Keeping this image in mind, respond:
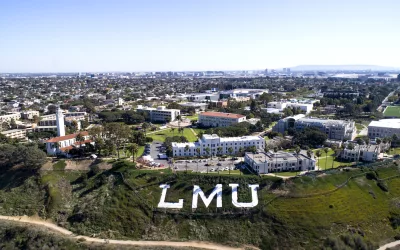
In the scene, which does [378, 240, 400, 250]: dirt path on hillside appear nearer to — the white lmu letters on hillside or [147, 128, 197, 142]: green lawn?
the white lmu letters on hillside

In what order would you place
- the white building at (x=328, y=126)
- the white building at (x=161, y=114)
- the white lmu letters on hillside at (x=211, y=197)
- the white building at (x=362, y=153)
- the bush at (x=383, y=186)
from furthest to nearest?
the white building at (x=161, y=114)
the white building at (x=328, y=126)
the white building at (x=362, y=153)
the bush at (x=383, y=186)
the white lmu letters on hillside at (x=211, y=197)

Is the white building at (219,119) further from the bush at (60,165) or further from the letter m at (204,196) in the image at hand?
the bush at (60,165)

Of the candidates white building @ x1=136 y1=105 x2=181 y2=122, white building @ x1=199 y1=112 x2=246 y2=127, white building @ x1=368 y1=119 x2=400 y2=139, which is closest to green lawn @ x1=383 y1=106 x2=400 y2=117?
white building @ x1=368 y1=119 x2=400 y2=139

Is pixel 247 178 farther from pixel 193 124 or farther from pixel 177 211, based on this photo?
pixel 193 124

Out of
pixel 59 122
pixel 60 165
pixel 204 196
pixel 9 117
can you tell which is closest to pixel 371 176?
pixel 204 196

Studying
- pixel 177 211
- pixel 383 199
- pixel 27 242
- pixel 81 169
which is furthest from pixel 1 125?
pixel 383 199

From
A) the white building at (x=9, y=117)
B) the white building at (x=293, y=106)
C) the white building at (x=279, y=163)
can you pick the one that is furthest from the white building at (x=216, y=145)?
the white building at (x=9, y=117)
